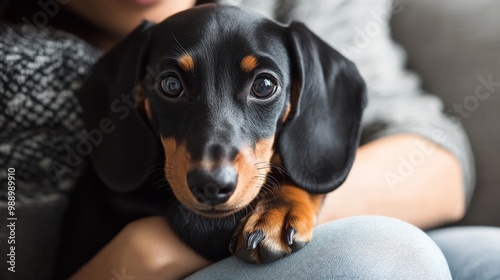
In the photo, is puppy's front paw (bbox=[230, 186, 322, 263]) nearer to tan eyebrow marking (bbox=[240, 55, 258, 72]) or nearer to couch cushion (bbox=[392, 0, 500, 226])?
tan eyebrow marking (bbox=[240, 55, 258, 72])

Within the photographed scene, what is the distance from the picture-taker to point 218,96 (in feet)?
3.86

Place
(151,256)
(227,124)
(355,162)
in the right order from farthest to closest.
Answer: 1. (355,162)
2. (151,256)
3. (227,124)

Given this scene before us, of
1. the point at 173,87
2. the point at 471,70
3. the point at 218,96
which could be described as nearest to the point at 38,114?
the point at 173,87

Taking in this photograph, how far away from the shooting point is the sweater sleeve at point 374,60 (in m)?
1.72

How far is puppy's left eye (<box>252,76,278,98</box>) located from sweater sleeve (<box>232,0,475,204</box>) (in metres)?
0.58

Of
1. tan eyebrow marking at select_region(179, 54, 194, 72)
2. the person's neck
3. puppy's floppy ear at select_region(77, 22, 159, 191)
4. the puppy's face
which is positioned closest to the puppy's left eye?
the puppy's face

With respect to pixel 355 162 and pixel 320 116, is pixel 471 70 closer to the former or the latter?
pixel 355 162

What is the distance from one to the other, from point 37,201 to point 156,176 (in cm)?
30

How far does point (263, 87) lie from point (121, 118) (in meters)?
0.35

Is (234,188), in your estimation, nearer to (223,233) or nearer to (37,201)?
(223,233)

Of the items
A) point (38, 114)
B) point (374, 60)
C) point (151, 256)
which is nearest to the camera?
point (151, 256)

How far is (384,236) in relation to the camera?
1.10 metres

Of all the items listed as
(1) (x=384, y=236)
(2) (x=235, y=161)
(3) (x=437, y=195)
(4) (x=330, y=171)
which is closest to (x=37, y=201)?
(2) (x=235, y=161)

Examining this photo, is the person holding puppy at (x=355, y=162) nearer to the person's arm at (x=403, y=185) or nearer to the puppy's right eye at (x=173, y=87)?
the person's arm at (x=403, y=185)
